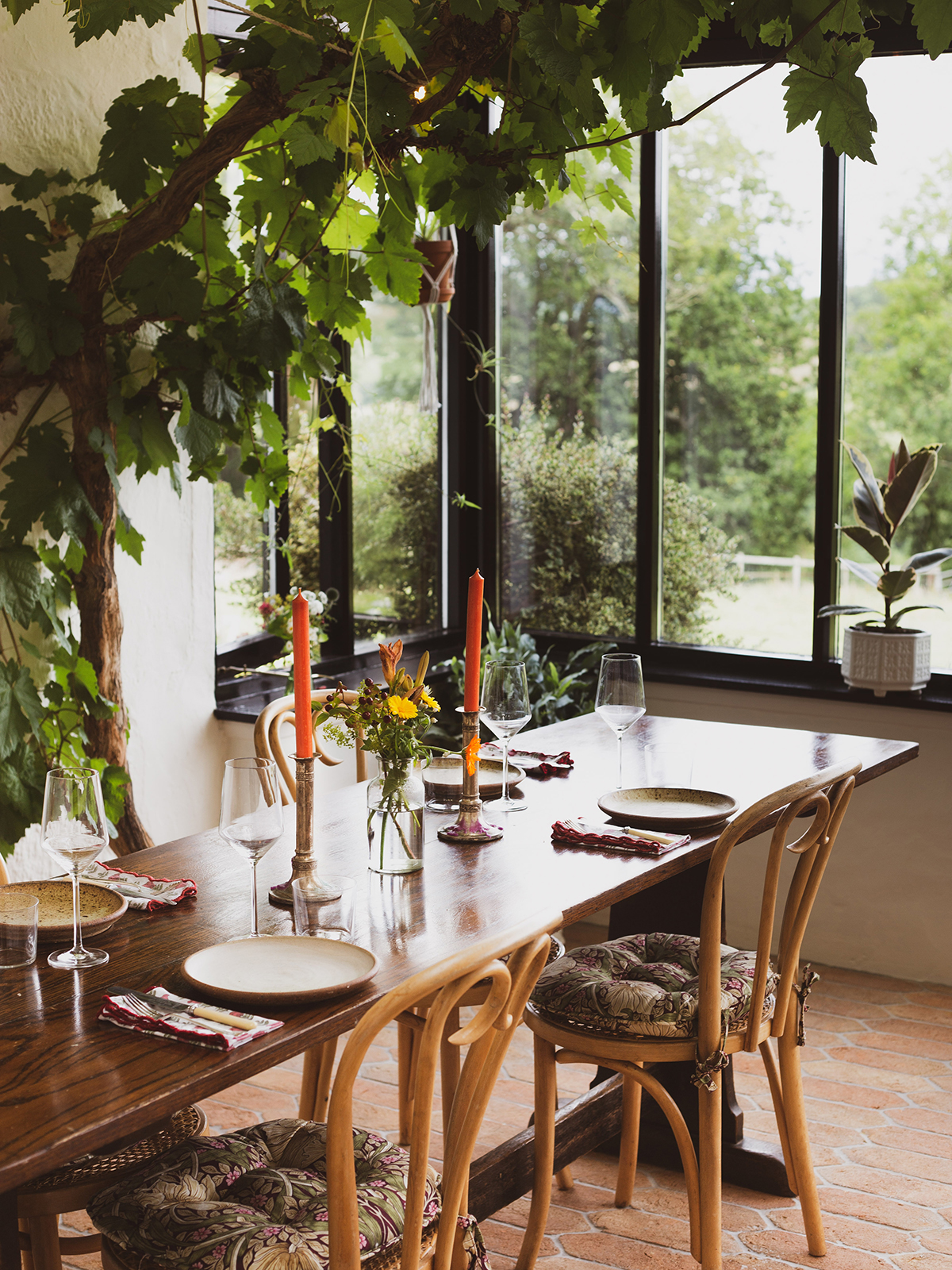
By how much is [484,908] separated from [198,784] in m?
1.91

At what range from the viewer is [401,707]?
2.03 metres

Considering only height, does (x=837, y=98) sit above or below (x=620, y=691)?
above

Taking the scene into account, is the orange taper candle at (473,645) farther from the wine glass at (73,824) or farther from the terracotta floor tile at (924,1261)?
the terracotta floor tile at (924,1261)

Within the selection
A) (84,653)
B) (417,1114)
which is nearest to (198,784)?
(84,653)

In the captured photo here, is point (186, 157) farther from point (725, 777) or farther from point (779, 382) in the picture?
point (779, 382)

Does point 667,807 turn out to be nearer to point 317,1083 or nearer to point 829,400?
point 317,1083

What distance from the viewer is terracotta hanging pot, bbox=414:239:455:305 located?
13.0ft

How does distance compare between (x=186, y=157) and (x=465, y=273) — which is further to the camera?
(x=465, y=273)

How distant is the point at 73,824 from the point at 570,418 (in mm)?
3163

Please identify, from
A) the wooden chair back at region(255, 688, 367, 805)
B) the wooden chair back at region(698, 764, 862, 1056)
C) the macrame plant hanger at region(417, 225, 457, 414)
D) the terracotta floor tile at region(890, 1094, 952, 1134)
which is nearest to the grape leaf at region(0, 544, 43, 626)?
the wooden chair back at region(255, 688, 367, 805)

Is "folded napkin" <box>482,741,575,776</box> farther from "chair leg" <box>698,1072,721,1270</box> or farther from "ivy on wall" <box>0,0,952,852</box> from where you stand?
"ivy on wall" <box>0,0,952,852</box>

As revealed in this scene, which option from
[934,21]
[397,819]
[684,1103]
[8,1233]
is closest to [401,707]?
[397,819]

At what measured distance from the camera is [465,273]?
466cm

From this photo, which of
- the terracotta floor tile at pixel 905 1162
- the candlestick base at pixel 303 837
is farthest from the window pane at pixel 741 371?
the candlestick base at pixel 303 837
